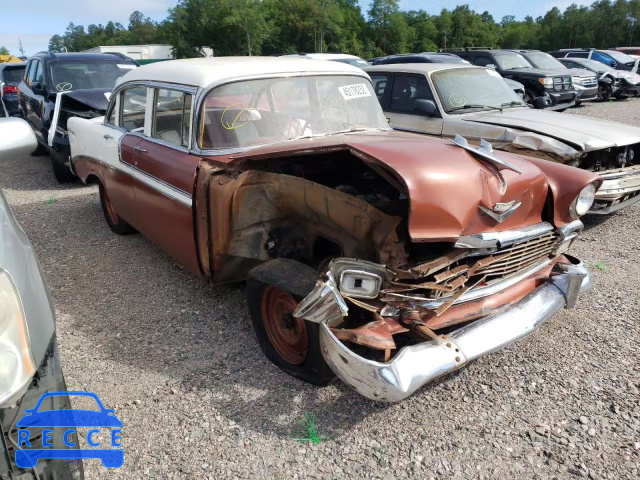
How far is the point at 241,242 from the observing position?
329 centimetres

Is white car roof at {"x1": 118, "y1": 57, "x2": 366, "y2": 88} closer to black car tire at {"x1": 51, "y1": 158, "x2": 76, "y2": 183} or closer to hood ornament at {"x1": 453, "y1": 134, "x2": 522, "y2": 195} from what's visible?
hood ornament at {"x1": 453, "y1": 134, "x2": 522, "y2": 195}

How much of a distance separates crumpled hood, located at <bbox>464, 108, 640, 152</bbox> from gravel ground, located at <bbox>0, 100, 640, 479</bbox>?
1.66 meters

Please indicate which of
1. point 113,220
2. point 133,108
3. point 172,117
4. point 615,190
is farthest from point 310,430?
point 615,190

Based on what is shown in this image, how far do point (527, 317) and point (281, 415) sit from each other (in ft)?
4.78

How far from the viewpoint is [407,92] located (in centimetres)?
680

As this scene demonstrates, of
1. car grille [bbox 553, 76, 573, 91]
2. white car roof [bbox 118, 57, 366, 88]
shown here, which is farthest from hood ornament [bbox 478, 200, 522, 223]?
car grille [bbox 553, 76, 573, 91]

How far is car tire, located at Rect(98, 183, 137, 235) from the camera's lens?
208 inches

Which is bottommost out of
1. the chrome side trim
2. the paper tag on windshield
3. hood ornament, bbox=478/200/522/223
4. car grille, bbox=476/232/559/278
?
car grille, bbox=476/232/559/278

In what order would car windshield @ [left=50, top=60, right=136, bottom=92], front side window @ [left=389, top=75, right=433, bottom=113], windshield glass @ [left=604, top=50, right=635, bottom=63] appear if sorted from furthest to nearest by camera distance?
windshield glass @ [left=604, top=50, right=635, bottom=63] → car windshield @ [left=50, top=60, right=136, bottom=92] → front side window @ [left=389, top=75, right=433, bottom=113]

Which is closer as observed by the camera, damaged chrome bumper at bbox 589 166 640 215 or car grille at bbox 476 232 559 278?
car grille at bbox 476 232 559 278

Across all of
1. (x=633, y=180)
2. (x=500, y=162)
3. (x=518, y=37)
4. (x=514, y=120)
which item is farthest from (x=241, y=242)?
(x=518, y=37)

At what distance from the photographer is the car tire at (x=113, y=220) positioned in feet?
17.3

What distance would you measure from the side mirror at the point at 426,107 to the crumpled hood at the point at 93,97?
4286mm

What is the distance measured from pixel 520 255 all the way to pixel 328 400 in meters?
1.37
